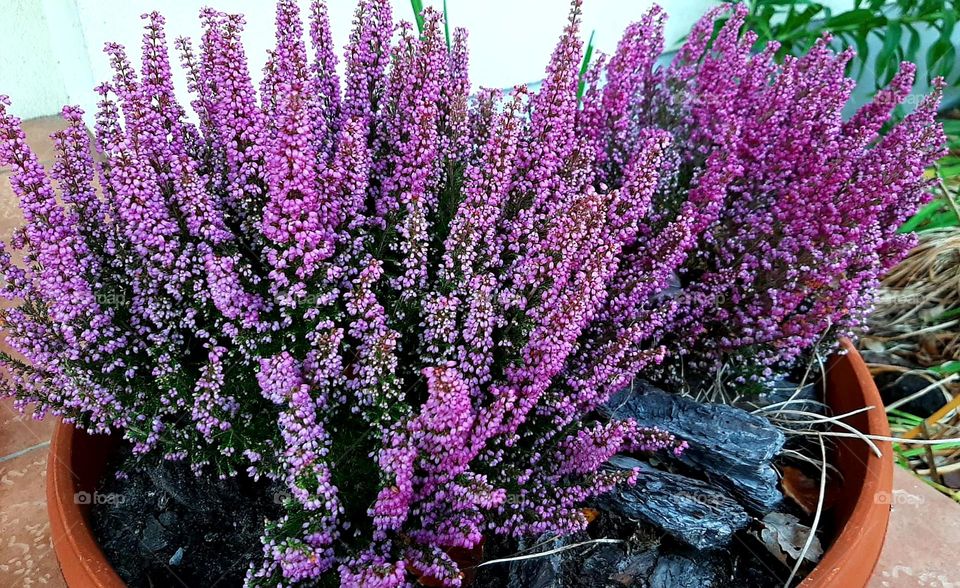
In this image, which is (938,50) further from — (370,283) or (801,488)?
(370,283)

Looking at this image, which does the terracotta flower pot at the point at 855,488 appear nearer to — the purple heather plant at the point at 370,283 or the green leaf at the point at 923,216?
the purple heather plant at the point at 370,283

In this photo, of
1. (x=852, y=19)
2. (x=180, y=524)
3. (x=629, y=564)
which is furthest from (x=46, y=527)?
(x=852, y=19)

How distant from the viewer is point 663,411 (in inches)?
60.3

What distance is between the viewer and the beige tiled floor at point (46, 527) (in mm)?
1761

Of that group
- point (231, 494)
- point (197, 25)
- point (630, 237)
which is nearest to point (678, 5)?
point (197, 25)

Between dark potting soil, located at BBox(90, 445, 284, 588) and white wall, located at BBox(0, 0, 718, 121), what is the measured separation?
1810mm

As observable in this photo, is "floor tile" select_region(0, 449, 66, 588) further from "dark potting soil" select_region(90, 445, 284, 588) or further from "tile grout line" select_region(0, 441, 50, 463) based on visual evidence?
"dark potting soil" select_region(90, 445, 284, 588)

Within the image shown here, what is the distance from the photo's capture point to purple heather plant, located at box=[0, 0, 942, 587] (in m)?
1.10

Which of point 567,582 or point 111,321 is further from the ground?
point 111,321

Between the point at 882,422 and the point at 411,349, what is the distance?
3.29 ft

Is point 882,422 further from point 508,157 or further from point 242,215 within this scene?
point 242,215

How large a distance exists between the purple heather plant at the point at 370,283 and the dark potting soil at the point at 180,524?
97 millimetres

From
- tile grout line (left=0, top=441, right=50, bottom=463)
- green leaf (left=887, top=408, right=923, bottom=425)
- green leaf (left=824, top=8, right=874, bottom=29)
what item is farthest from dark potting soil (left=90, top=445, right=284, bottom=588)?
green leaf (left=824, top=8, right=874, bottom=29)

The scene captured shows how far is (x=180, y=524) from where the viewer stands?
144 cm
